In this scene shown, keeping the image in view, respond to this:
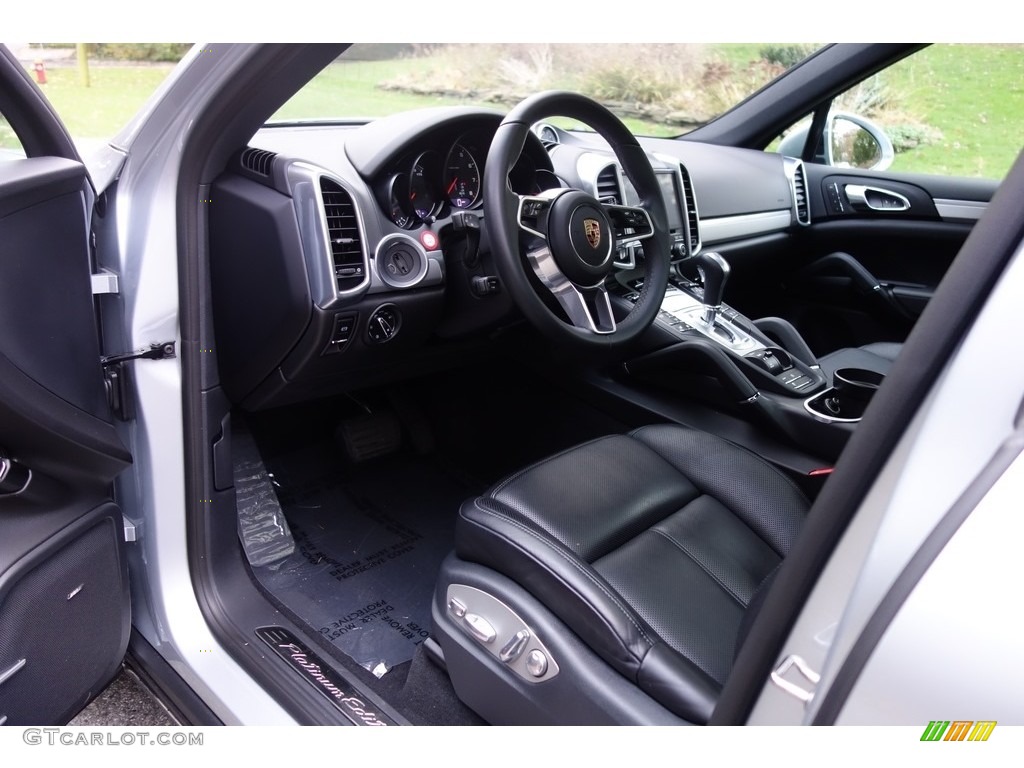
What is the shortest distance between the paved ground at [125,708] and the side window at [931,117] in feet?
6.93

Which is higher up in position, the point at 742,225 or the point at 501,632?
the point at 742,225

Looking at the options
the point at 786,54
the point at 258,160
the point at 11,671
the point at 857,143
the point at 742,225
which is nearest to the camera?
the point at 11,671

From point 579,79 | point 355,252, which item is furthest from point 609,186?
point 355,252

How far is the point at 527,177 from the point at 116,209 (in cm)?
84

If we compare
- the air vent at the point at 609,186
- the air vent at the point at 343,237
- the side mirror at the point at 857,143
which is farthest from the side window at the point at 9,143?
the side mirror at the point at 857,143

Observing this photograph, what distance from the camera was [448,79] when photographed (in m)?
2.64

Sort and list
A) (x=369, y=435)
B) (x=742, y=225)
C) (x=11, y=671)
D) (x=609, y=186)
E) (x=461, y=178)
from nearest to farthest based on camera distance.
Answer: (x=11, y=671), (x=461, y=178), (x=609, y=186), (x=369, y=435), (x=742, y=225)

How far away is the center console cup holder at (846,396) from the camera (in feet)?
5.97

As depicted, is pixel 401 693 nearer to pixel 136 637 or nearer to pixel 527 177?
pixel 136 637

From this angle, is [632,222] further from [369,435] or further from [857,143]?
[857,143]

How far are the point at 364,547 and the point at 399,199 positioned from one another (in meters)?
0.87

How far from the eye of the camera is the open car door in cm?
115

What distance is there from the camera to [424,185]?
1725 millimetres
